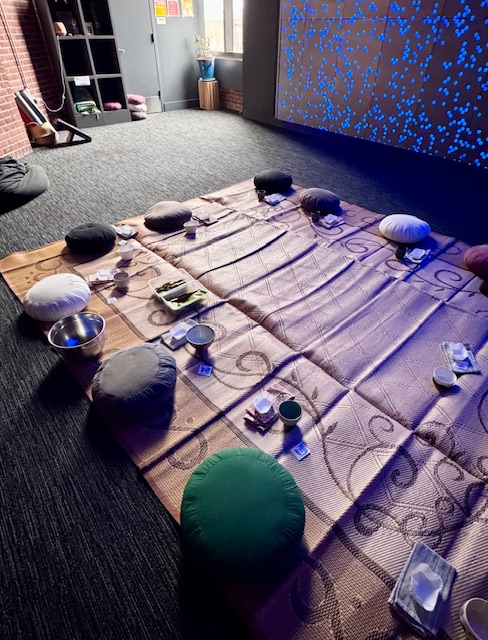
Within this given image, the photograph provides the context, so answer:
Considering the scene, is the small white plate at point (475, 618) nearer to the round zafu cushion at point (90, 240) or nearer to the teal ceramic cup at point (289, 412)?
the teal ceramic cup at point (289, 412)

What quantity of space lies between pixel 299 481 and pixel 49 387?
1059mm

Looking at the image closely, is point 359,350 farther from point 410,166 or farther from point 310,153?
point 310,153

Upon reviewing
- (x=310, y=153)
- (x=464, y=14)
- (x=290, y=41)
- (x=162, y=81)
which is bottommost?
(x=310, y=153)

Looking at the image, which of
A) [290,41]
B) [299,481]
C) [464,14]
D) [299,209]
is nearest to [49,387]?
[299,481]

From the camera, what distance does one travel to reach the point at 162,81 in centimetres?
541

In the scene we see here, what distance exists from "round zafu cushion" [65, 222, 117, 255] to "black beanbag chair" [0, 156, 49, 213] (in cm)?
103

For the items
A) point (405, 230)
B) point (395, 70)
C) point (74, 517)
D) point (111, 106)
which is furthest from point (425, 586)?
point (111, 106)

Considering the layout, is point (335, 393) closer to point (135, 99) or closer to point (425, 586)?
point (425, 586)

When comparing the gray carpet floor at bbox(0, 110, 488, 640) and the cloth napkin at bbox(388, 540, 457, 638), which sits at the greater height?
the cloth napkin at bbox(388, 540, 457, 638)

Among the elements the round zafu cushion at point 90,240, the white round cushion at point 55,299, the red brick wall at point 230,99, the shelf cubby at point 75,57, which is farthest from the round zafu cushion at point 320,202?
the shelf cubby at point 75,57

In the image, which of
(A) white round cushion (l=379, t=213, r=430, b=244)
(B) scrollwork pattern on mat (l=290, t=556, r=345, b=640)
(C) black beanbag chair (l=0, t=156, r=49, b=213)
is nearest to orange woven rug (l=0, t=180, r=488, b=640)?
(B) scrollwork pattern on mat (l=290, t=556, r=345, b=640)

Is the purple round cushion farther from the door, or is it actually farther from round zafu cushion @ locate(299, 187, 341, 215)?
round zafu cushion @ locate(299, 187, 341, 215)

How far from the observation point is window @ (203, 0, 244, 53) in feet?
17.4

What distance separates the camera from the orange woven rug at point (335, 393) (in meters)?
1.04
